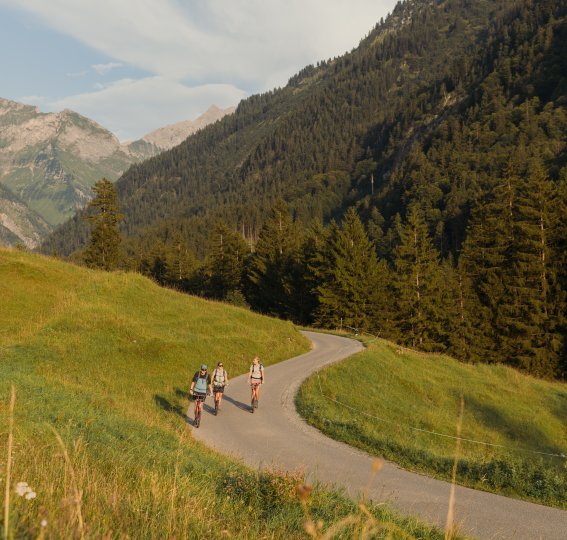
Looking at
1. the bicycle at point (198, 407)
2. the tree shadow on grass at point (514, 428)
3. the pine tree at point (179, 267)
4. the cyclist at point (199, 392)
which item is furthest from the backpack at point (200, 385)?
the pine tree at point (179, 267)

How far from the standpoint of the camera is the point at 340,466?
12719mm

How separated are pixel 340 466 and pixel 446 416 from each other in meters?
14.0

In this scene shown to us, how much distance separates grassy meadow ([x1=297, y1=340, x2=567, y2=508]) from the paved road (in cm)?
82

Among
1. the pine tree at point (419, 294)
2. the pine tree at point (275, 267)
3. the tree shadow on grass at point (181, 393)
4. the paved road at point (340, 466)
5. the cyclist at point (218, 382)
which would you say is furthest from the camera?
the pine tree at point (275, 267)

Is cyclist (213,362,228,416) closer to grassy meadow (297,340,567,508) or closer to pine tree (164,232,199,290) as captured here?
grassy meadow (297,340,567,508)

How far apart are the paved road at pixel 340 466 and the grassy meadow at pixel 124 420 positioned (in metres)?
1.70

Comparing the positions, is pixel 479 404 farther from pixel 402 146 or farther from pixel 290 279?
pixel 402 146

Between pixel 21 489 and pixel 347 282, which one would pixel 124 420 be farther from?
pixel 347 282

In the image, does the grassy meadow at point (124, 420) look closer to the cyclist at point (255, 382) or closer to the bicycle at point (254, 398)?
the bicycle at point (254, 398)

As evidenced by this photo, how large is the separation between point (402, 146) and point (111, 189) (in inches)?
6500

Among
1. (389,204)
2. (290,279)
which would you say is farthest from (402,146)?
(290,279)

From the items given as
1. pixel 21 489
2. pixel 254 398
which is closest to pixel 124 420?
pixel 254 398

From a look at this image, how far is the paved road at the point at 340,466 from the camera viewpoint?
9289mm

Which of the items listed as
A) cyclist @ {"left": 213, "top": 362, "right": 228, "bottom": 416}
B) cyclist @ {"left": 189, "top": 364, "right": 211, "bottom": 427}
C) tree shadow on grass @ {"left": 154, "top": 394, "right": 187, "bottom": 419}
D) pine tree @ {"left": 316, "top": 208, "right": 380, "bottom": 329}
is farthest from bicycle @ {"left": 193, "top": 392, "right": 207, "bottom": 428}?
pine tree @ {"left": 316, "top": 208, "right": 380, "bottom": 329}
